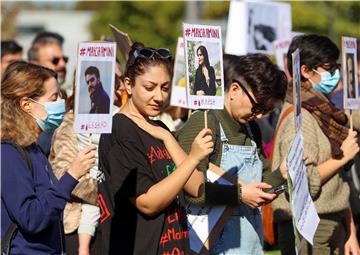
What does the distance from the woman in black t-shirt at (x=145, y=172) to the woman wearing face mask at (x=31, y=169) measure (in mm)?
185

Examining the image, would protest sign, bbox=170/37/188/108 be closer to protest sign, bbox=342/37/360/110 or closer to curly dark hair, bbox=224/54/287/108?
protest sign, bbox=342/37/360/110

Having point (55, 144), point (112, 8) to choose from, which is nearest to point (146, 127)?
point (55, 144)

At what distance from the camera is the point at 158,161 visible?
439 cm

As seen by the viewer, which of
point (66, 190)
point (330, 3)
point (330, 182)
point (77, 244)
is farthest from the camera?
point (330, 3)

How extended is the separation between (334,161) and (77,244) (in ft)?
5.68

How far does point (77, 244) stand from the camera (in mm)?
5371

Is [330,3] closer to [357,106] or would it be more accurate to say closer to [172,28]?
[172,28]

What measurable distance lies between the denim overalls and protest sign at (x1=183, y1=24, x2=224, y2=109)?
33 centimetres

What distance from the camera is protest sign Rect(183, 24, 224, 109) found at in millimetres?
4641

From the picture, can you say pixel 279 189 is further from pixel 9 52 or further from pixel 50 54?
pixel 9 52

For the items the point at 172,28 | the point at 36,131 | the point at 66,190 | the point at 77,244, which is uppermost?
the point at 172,28

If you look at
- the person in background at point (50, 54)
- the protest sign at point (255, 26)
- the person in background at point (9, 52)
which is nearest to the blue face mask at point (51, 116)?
the person in background at point (50, 54)

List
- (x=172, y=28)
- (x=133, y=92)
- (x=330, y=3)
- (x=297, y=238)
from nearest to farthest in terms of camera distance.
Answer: (x=133, y=92) < (x=297, y=238) < (x=330, y=3) < (x=172, y=28)

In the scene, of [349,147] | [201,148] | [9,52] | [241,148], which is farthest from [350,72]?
[9,52]
